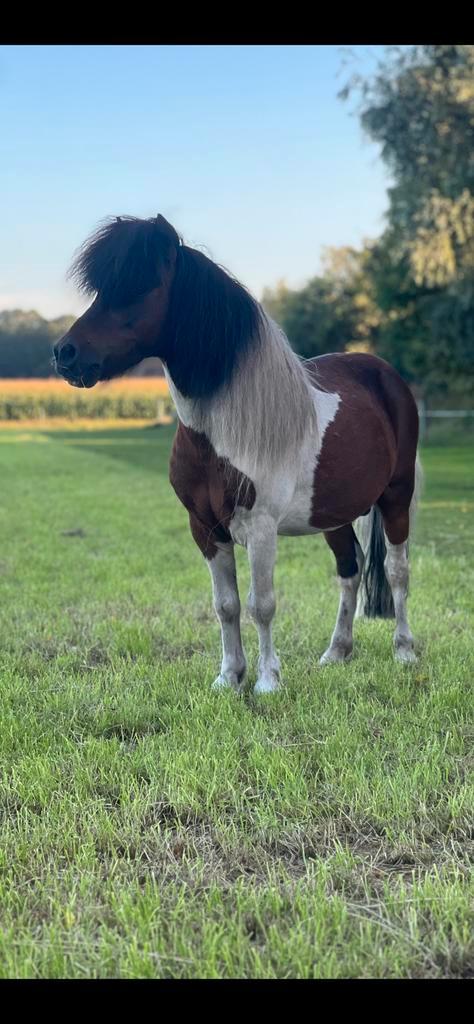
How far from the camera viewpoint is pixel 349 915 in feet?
6.71

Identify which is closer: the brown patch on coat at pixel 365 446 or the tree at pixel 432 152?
the brown patch on coat at pixel 365 446

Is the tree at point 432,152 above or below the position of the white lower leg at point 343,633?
above

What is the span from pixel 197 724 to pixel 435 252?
1914cm

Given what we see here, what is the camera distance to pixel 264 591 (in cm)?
389

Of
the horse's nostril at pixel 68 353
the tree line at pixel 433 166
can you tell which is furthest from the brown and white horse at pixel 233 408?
the tree line at pixel 433 166

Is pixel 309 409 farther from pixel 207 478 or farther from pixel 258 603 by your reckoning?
pixel 258 603

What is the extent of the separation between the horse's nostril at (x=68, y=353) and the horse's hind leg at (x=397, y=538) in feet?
7.22

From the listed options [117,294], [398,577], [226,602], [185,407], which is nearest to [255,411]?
[185,407]

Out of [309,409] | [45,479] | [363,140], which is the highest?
[363,140]

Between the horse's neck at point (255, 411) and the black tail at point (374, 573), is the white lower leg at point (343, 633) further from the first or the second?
the horse's neck at point (255, 411)

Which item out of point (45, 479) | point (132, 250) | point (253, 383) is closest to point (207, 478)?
Result: point (253, 383)

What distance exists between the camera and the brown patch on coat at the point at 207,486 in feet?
12.1

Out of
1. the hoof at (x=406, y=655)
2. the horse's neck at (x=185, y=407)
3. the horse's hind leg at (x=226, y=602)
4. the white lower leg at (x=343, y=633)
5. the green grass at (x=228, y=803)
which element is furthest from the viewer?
the white lower leg at (x=343, y=633)

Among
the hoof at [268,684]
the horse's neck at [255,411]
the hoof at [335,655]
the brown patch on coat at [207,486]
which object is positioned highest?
the horse's neck at [255,411]
